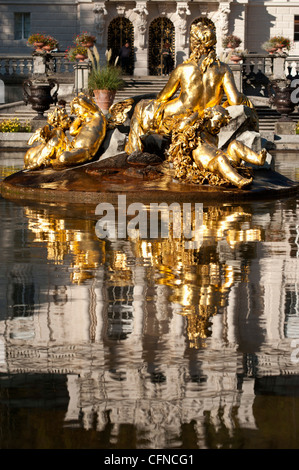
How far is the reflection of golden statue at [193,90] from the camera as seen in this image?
12.2 m

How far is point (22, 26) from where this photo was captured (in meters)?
47.2

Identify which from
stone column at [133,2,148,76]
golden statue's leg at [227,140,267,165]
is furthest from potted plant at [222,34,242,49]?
golden statue's leg at [227,140,267,165]

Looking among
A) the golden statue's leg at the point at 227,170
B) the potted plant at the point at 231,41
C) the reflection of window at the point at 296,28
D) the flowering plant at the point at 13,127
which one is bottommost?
the flowering plant at the point at 13,127

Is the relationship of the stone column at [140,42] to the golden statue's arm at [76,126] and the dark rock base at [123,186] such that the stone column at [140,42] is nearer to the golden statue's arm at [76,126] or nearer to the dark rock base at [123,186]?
the golden statue's arm at [76,126]

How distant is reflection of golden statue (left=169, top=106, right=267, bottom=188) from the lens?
11.3m

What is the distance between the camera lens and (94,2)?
4612 centimetres

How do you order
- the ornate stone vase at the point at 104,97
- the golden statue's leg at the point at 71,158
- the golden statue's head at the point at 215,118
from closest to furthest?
1. the golden statue's head at the point at 215,118
2. the golden statue's leg at the point at 71,158
3. the ornate stone vase at the point at 104,97

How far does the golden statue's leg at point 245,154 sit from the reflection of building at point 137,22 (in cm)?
3562

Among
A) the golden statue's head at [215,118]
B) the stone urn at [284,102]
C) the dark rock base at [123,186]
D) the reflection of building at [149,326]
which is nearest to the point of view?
the reflection of building at [149,326]

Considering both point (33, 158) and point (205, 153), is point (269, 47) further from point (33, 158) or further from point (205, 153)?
point (205, 153)

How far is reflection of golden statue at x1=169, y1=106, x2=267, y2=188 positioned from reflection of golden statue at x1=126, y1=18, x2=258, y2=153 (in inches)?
24.3

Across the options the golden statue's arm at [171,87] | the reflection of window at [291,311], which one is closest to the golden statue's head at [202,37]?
the golden statue's arm at [171,87]

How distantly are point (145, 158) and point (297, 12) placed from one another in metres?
37.1

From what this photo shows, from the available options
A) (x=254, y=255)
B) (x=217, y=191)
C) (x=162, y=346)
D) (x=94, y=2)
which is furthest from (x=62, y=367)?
(x=94, y=2)
